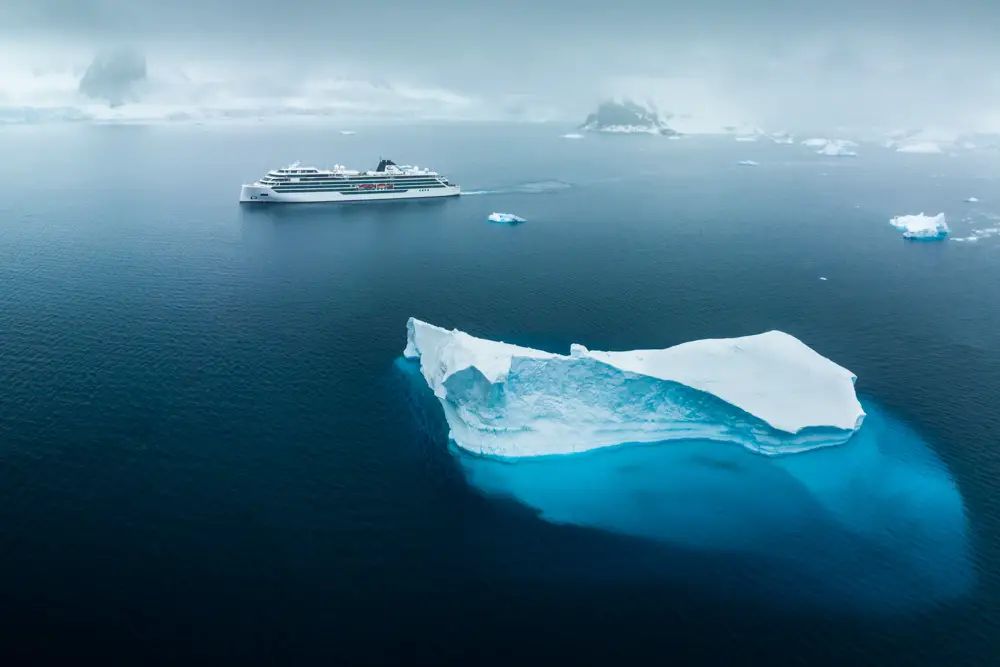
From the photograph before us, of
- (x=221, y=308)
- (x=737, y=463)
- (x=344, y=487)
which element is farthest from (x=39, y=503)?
(x=737, y=463)

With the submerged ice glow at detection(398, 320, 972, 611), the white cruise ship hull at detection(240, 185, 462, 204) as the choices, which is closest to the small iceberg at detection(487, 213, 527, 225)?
the white cruise ship hull at detection(240, 185, 462, 204)

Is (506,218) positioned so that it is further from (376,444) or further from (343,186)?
(376,444)

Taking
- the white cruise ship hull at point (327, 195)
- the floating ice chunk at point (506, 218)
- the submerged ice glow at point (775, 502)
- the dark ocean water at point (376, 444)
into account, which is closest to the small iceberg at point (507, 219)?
the floating ice chunk at point (506, 218)

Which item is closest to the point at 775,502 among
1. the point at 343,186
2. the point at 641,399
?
the point at 641,399

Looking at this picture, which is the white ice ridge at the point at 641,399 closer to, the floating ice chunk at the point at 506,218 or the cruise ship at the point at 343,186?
the floating ice chunk at the point at 506,218

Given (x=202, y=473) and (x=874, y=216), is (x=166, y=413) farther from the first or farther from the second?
(x=874, y=216)

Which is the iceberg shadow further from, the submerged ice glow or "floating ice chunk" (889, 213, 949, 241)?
"floating ice chunk" (889, 213, 949, 241)

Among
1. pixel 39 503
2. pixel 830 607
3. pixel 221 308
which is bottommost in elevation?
pixel 830 607

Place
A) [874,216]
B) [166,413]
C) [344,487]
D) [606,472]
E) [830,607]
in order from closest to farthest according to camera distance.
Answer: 1. [830,607]
2. [344,487]
3. [606,472]
4. [166,413]
5. [874,216]
